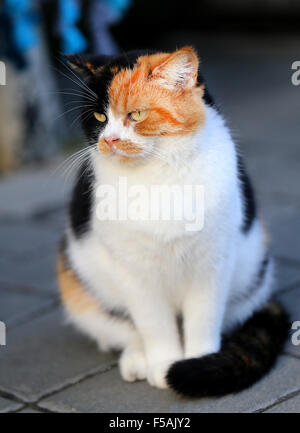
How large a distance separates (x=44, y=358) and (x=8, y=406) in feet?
1.37

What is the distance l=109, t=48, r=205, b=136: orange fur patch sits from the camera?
7.92ft

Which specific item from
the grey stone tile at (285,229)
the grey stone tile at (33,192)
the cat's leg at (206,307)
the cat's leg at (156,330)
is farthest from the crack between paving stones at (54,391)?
the grey stone tile at (33,192)

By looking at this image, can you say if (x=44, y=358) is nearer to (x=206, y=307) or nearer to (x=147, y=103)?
(x=206, y=307)

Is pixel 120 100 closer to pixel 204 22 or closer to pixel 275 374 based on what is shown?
pixel 275 374

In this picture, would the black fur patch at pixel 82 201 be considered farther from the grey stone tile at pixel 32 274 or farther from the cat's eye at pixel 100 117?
the grey stone tile at pixel 32 274

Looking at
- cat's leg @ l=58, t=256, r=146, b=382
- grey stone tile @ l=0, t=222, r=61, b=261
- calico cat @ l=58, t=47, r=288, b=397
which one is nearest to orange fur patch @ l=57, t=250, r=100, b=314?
cat's leg @ l=58, t=256, r=146, b=382

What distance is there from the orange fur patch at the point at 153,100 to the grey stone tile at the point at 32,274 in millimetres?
1513

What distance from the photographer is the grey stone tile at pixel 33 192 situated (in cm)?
501

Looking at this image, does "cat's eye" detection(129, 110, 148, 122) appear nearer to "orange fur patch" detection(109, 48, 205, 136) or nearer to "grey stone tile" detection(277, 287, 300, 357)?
"orange fur patch" detection(109, 48, 205, 136)

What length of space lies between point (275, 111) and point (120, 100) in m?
4.59

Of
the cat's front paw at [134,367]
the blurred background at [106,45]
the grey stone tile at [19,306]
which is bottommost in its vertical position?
the cat's front paw at [134,367]

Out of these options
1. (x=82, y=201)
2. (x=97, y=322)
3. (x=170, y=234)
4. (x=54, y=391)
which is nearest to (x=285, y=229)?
(x=97, y=322)

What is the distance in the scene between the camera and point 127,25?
10453mm
